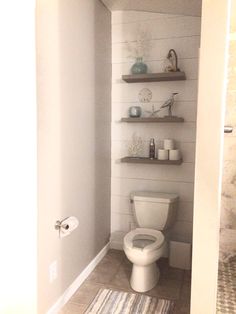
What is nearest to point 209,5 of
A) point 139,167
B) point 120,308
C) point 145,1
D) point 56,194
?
point 145,1

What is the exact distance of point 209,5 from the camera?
1405 mm

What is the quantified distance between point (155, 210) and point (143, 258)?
57 centimetres

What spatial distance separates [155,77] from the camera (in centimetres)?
265

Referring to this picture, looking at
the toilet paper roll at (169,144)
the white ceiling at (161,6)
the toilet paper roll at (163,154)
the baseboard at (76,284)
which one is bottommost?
the baseboard at (76,284)

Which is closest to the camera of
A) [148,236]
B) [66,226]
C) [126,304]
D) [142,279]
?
[66,226]

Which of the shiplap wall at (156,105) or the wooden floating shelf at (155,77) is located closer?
the wooden floating shelf at (155,77)

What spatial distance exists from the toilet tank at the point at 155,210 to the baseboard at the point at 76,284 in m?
0.53

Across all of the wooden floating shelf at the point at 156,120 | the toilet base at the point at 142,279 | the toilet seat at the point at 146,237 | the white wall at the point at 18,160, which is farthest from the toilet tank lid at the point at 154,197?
the white wall at the point at 18,160

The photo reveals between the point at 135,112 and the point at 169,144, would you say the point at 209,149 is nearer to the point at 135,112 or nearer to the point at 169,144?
the point at 169,144

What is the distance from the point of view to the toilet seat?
7.28 ft

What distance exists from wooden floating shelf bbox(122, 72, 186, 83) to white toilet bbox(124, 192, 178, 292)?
3.83 feet

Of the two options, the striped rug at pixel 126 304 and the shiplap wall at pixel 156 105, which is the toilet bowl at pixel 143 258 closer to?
the striped rug at pixel 126 304

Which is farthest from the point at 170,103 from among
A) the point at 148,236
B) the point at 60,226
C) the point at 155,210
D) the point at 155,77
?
the point at 60,226

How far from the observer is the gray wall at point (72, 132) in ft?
5.89
